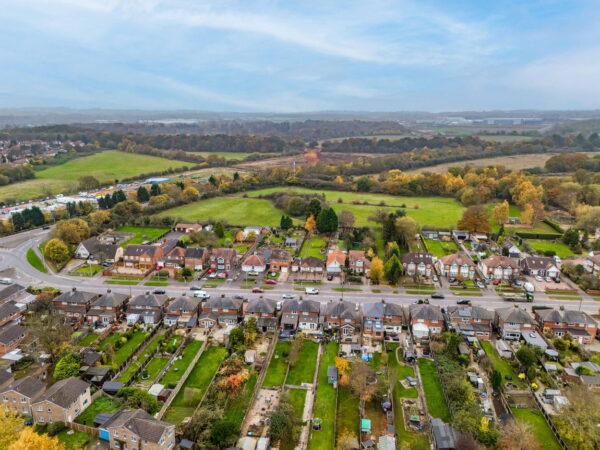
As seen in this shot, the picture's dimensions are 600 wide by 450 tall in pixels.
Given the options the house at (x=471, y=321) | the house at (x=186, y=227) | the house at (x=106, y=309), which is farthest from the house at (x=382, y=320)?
the house at (x=186, y=227)

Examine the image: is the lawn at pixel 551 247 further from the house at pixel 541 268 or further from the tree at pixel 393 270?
the tree at pixel 393 270

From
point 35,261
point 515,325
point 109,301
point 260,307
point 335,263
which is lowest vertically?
point 35,261

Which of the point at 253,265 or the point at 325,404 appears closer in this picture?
the point at 325,404

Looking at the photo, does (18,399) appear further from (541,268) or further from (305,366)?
(541,268)

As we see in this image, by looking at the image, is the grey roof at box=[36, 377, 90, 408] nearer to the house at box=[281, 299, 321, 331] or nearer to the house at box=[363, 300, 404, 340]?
the house at box=[281, 299, 321, 331]

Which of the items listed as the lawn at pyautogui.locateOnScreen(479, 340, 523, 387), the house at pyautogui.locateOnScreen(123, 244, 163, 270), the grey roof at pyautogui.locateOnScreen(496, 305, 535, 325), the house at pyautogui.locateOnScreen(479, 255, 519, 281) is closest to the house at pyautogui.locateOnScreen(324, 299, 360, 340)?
the lawn at pyautogui.locateOnScreen(479, 340, 523, 387)

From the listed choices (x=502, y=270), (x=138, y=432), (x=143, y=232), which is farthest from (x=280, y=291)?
(x=143, y=232)
